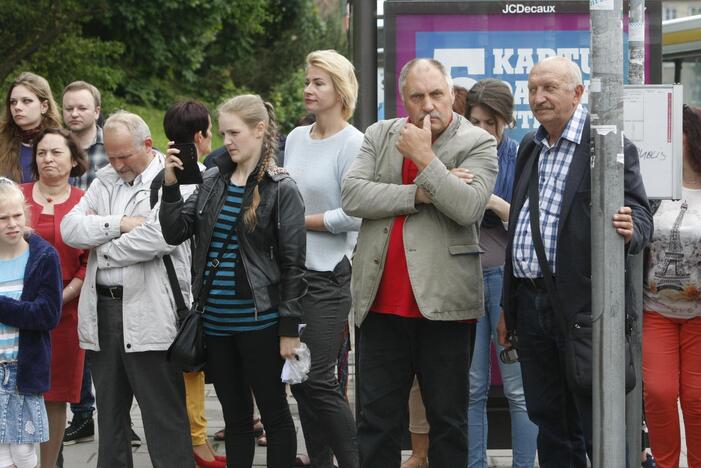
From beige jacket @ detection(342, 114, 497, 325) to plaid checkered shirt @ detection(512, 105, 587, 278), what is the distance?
186 millimetres

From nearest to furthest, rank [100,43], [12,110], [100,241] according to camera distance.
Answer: [100,241]
[12,110]
[100,43]

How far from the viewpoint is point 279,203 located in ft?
17.3

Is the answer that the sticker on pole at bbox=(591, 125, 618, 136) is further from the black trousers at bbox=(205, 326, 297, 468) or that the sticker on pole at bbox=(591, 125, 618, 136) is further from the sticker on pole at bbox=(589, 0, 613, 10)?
the black trousers at bbox=(205, 326, 297, 468)

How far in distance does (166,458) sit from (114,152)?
1.50 metres

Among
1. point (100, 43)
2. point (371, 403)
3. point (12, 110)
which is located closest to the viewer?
point (371, 403)

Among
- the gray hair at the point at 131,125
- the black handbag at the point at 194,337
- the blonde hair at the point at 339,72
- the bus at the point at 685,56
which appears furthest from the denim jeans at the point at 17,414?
the bus at the point at 685,56

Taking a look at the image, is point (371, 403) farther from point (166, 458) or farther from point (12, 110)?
point (12, 110)

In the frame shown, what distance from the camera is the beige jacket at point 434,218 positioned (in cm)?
483

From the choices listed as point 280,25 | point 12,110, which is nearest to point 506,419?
point 12,110

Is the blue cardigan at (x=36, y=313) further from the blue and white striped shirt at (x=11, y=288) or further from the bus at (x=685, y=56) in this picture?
the bus at (x=685, y=56)

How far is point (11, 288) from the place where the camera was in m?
5.43

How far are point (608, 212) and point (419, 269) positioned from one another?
95 cm

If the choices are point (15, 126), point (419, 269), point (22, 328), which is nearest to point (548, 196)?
point (419, 269)

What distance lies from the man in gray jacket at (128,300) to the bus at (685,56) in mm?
9544
